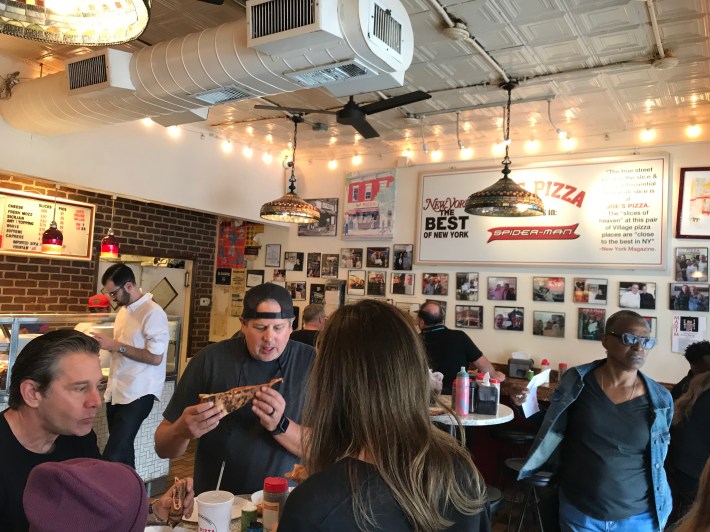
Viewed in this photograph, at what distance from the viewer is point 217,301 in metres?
8.45

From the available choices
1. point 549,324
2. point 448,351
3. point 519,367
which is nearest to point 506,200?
point 448,351

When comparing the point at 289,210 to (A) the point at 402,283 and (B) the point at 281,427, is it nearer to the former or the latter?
(A) the point at 402,283

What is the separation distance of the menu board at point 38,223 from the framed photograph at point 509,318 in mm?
4705

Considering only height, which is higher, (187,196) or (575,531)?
(187,196)

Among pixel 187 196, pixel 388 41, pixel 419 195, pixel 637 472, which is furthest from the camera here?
pixel 419 195

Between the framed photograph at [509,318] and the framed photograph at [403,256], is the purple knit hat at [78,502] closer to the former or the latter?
the framed photograph at [509,318]

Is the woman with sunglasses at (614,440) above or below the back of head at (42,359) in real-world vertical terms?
below

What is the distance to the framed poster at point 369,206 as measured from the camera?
7.07 m

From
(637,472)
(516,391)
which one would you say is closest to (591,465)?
(637,472)

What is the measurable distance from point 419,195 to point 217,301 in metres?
3.60

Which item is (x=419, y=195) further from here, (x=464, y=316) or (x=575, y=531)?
(x=575, y=531)

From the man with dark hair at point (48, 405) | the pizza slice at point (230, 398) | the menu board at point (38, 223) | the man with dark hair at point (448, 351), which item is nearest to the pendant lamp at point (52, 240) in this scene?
the menu board at point (38, 223)

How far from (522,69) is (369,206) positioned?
9.87ft

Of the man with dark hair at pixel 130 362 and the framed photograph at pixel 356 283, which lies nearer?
the man with dark hair at pixel 130 362
